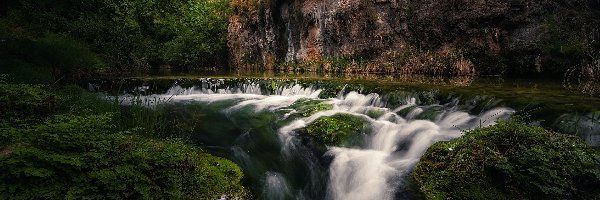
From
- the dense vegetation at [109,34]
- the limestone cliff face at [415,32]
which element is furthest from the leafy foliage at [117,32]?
the limestone cliff face at [415,32]

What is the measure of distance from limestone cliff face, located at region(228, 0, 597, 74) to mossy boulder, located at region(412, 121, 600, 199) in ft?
45.0

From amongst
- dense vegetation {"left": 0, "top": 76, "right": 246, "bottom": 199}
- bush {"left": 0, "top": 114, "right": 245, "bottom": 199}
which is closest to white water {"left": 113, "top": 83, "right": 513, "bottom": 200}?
dense vegetation {"left": 0, "top": 76, "right": 246, "bottom": 199}

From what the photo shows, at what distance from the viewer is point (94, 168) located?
13.5 ft

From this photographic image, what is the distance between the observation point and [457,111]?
815 centimetres

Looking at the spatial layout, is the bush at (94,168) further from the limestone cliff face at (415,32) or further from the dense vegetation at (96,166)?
the limestone cliff face at (415,32)

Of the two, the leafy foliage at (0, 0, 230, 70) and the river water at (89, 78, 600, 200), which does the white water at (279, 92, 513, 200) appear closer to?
the river water at (89, 78, 600, 200)

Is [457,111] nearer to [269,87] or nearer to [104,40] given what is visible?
[269,87]

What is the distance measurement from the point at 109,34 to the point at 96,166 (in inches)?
902

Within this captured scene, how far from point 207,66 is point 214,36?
8.23 ft

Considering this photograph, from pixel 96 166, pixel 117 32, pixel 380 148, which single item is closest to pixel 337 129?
pixel 380 148

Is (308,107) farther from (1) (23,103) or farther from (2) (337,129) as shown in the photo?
(1) (23,103)

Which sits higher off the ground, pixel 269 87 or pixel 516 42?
pixel 516 42

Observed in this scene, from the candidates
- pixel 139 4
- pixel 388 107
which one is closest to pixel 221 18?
pixel 139 4

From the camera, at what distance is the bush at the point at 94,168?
376 cm
